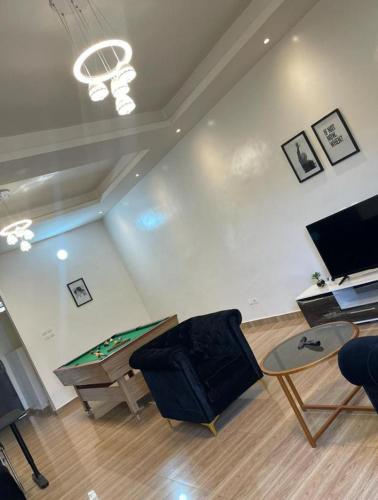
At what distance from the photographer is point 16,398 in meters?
8.09

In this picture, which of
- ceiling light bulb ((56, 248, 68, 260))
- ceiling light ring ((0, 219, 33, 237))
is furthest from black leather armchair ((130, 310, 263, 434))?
ceiling light bulb ((56, 248, 68, 260))

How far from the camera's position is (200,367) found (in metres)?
3.58

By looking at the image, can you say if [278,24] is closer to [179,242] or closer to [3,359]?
[179,242]

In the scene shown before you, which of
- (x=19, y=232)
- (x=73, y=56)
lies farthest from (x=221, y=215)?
(x=73, y=56)

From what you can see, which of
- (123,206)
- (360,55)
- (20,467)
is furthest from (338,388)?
(123,206)

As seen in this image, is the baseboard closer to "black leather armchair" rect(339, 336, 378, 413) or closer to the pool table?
the pool table

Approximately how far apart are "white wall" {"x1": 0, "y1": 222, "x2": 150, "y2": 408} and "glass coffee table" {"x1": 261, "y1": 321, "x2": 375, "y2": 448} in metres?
5.64

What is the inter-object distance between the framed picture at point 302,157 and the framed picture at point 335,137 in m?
0.16

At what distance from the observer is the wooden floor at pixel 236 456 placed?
7.77ft

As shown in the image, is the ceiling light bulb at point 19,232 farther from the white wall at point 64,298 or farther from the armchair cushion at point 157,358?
the white wall at point 64,298

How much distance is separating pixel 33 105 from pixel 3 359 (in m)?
6.20

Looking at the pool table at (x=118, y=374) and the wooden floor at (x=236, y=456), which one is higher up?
the pool table at (x=118, y=374)

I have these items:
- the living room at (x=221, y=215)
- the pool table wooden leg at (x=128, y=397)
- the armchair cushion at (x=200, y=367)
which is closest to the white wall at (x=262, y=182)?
the living room at (x=221, y=215)

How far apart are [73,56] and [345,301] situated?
3.51 m
